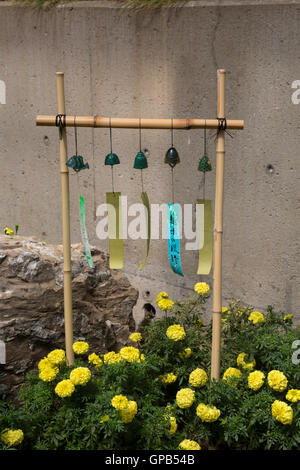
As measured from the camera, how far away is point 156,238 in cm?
416

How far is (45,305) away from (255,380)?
4.10ft

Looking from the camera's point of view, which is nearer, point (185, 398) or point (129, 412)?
point (129, 412)

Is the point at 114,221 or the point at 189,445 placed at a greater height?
the point at 114,221

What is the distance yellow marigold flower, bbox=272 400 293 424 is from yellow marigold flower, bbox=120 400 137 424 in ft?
2.11

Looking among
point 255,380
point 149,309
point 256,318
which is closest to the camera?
point 255,380

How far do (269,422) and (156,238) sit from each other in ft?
6.50

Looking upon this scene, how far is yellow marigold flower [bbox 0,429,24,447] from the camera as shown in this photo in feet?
7.61

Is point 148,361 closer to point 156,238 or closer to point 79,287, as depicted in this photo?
point 79,287

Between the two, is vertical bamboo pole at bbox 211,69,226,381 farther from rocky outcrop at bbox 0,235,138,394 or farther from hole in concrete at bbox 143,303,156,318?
hole in concrete at bbox 143,303,156,318

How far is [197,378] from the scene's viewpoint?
2604 millimetres

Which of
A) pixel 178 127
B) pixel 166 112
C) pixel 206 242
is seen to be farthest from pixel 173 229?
pixel 166 112

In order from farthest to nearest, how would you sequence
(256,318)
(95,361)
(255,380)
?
(256,318) < (95,361) < (255,380)

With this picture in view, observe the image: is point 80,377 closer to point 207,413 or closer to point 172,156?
point 207,413

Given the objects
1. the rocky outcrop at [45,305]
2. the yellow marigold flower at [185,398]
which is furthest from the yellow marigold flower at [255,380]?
the rocky outcrop at [45,305]
